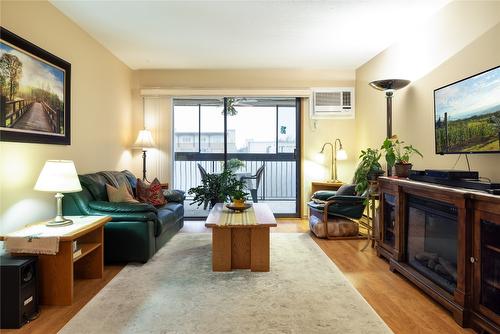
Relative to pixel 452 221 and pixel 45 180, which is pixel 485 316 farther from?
pixel 45 180

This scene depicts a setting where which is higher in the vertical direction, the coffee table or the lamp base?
the lamp base

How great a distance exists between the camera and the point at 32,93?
2.89 m

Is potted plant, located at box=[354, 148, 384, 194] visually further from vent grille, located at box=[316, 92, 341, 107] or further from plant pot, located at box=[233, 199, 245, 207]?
vent grille, located at box=[316, 92, 341, 107]

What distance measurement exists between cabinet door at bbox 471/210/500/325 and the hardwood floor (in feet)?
0.81

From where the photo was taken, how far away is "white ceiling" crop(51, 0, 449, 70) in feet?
10.5

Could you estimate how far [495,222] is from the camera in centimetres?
193

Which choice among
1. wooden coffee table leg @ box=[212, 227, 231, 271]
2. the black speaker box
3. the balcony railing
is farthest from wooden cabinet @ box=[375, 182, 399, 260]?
the black speaker box

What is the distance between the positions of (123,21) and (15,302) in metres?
2.92

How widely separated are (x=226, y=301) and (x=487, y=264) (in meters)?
1.80

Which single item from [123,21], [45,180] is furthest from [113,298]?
[123,21]

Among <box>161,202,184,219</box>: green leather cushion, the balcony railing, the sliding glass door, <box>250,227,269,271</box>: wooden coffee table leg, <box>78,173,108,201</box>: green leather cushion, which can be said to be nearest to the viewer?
<box>250,227,269,271</box>: wooden coffee table leg

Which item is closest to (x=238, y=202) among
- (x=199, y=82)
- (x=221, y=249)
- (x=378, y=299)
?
(x=221, y=249)

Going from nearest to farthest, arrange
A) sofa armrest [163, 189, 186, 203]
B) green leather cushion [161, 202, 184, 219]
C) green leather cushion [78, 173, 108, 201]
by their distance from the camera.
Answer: green leather cushion [78, 173, 108, 201] < green leather cushion [161, 202, 184, 219] < sofa armrest [163, 189, 186, 203]

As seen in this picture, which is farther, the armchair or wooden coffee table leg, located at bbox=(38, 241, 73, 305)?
the armchair
